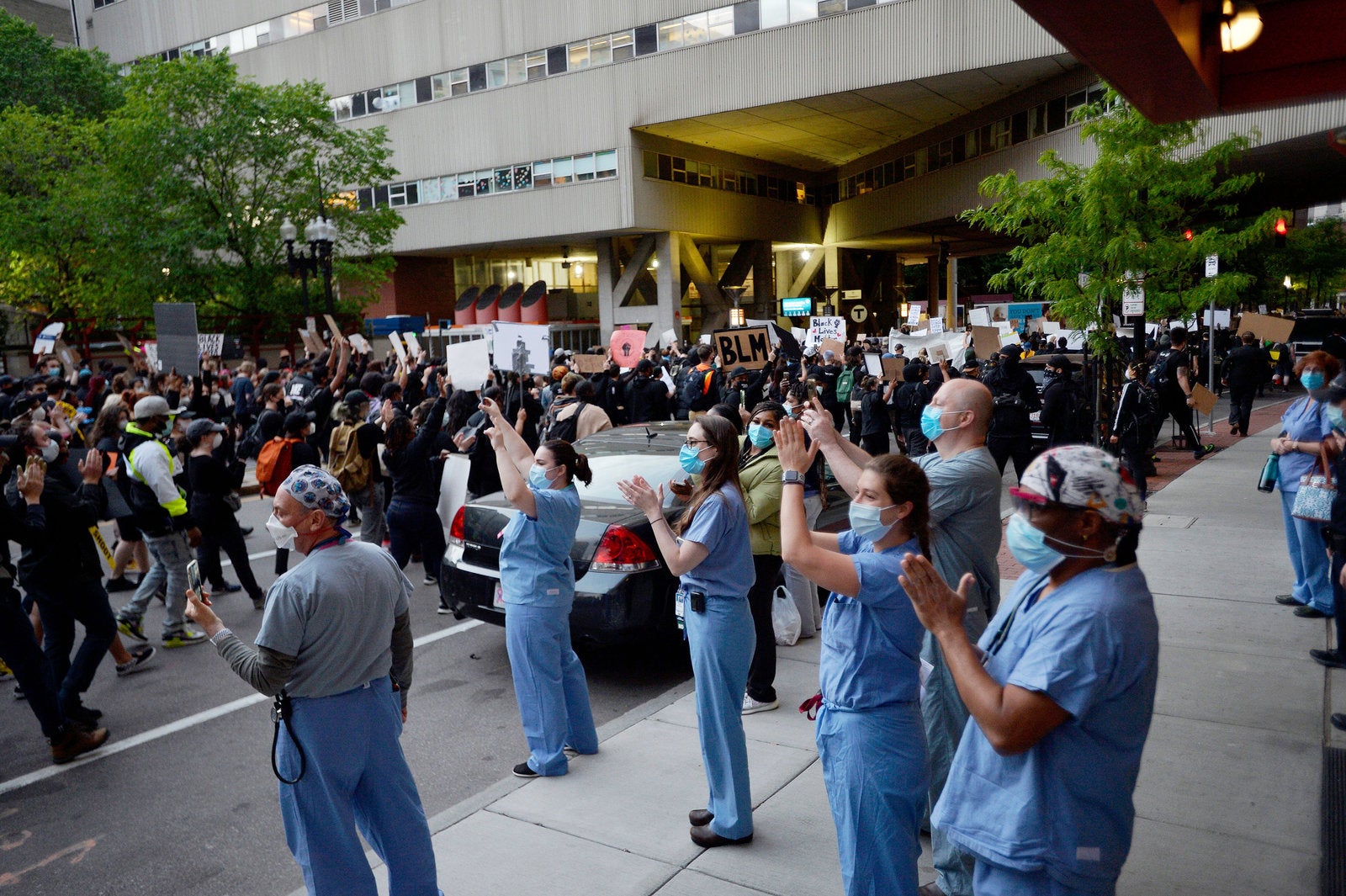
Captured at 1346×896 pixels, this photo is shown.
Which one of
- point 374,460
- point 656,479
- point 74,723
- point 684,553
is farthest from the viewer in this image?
point 374,460

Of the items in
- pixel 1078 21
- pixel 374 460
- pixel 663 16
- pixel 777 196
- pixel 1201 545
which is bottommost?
pixel 1201 545

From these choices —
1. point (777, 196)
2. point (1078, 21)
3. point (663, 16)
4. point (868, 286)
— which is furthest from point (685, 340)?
point (1078, 21)

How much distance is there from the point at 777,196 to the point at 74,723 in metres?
45.0

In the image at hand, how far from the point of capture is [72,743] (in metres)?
5.86

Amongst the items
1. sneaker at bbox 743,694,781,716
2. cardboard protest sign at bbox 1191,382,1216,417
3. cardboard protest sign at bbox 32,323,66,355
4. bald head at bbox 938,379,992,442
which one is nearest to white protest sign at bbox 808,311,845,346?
cardboard protest sign at bbox 1191,382,1216,417

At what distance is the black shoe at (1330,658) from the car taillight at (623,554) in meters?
4.42

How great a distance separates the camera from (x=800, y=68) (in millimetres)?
32375

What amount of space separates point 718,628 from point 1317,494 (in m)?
4.71

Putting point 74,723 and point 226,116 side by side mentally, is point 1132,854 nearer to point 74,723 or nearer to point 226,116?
point 74,723

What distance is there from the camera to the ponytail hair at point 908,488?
3.21 metres

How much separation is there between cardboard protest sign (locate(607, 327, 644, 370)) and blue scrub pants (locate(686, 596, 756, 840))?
12.2m

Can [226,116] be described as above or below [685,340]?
above

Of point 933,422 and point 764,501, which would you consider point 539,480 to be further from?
point 933,422

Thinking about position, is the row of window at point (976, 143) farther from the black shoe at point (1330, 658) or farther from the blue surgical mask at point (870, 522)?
the blue surgical mask at point (870, 522)
